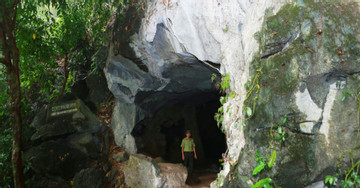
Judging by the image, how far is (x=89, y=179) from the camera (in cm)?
810

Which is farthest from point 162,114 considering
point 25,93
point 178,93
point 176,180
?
point 25,93

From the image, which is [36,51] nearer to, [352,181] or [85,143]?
[85,143]

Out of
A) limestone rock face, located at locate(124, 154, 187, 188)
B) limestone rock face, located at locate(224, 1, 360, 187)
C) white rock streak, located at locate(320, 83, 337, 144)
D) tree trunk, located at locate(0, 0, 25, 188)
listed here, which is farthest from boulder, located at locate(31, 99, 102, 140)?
white rock streak, located at locate(320, 83, 337, 144)

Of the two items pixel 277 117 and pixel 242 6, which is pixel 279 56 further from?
pixel 242 6

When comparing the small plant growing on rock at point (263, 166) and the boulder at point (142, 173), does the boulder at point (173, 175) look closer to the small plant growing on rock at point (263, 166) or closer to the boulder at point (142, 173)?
the boulder at point (142, 173)

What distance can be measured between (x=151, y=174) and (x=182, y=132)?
4.44 m

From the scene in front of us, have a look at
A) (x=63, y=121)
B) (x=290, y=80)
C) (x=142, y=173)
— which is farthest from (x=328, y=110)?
(x=63, y=121)

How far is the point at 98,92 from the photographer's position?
1051 cm

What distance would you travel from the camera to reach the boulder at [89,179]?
313 inches

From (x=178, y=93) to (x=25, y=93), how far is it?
5.84 metres

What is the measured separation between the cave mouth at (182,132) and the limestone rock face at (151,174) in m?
1.08

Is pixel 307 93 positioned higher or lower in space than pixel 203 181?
higher

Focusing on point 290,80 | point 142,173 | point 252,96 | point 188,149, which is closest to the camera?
point 290,80

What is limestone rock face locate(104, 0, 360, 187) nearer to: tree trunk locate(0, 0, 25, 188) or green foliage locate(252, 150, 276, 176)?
green foliage locate(252, 150, 276, 176)
